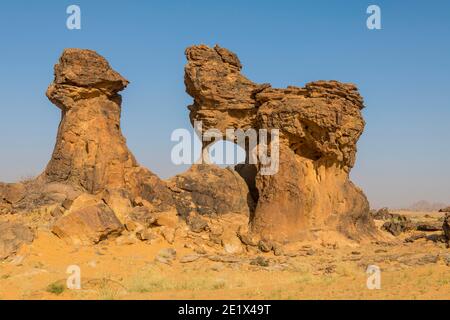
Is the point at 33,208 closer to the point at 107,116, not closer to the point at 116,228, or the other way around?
the point at 116,228

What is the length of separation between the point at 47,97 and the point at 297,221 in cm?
1038

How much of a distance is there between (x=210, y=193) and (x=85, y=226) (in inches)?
213

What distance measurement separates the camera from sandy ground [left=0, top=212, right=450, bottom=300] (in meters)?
10.2

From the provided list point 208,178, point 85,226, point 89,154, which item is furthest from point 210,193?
point 85,226

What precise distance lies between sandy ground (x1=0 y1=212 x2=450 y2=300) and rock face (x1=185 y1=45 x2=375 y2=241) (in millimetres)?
1357

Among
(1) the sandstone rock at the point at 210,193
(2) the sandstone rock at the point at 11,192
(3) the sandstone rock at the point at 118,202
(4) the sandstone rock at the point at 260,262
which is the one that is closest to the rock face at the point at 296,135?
(1) the sandstone rock at the point at 210,193

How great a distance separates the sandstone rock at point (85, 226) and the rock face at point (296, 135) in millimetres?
5385

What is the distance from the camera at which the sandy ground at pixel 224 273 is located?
33.4 feet

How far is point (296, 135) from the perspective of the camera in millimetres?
17984

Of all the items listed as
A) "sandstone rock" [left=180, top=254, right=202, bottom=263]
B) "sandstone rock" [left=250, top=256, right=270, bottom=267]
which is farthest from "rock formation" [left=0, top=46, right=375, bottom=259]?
"sandstone rock" [left=250, top=256, right=270, bottom=267]

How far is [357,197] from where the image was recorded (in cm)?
1895

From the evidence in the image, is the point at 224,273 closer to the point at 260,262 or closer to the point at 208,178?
the point at 260,262

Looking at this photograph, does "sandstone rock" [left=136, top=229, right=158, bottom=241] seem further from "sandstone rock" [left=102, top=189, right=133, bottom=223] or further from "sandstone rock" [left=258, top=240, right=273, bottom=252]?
"sandstone rock" [left=258, top=240, right=273, bottom=252]

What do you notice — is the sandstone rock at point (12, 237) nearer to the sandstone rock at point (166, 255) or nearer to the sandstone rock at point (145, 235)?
the sandstone rock at point (145, 235)
